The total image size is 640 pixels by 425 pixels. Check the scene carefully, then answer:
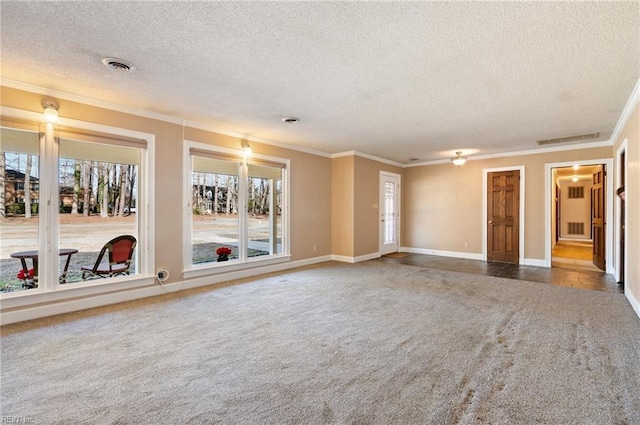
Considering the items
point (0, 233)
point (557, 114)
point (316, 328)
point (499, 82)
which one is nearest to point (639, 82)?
point (557, 114)

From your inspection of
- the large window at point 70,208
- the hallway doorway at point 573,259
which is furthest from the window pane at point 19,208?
the hallway doorway at point 573,259

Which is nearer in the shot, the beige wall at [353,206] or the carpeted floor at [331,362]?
the carpeted floor at [331,362]

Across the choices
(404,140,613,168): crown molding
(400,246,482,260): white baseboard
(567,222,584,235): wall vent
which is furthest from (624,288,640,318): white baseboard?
(567,222,584,235): wall vent

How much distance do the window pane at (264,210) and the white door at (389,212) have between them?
9.55ft

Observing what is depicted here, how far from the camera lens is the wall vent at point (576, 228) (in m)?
11.7

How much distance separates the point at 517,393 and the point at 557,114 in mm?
3857

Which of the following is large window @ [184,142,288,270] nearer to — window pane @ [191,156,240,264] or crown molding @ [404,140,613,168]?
window pane @ [191,156,240,264]

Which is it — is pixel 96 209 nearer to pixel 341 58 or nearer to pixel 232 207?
pixel 232 207

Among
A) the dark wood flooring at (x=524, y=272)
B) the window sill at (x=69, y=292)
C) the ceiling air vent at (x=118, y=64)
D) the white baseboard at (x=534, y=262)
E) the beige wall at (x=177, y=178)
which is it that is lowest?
the dark wood flooring at (x=524, y=272)

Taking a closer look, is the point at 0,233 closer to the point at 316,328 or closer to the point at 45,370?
the point at 45,370

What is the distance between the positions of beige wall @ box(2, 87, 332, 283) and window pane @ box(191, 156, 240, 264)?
316 mm

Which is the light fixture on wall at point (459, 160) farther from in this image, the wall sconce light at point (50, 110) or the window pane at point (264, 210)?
the wall sconce light at point (50, 110)

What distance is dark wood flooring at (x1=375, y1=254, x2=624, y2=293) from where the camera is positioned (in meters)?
4.88

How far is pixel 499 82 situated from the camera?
124 inches
